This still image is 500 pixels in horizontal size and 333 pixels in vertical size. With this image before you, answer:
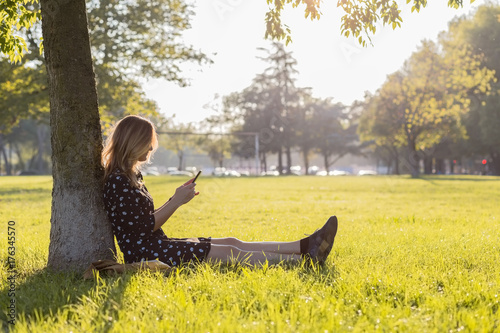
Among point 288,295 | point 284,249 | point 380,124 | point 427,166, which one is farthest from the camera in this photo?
point 427,166

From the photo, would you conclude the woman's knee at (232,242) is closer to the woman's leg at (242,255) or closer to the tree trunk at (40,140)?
the woman's leg at (242,255)

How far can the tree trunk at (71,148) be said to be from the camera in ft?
15.2

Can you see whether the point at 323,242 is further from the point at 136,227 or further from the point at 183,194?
the point at 136,227

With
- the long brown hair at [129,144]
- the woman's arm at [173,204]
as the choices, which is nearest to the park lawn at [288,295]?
the woman's arm at [173,204]

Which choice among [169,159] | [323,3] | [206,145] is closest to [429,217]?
[323,3]

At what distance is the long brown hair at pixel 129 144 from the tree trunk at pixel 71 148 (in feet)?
0.99

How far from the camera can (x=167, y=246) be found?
14.9ft

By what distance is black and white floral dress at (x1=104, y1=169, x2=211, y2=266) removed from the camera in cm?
446

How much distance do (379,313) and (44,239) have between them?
17.0ft

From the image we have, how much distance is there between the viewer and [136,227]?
14.8 feet

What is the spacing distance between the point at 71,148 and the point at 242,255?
2.01 meters

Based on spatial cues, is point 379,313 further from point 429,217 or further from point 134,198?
point 429,217

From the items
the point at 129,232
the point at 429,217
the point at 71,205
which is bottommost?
the point at 429,217

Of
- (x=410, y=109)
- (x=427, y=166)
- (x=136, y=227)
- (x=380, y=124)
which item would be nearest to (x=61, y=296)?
(x=136, y=227)
